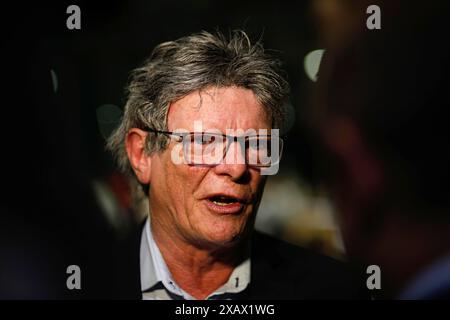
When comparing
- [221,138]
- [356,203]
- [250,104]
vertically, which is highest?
[250,104]

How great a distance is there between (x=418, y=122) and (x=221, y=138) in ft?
3.15

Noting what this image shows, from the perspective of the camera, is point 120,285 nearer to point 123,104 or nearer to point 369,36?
point 123,104

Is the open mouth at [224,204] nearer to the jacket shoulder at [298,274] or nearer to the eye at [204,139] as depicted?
the eye at [204,139]

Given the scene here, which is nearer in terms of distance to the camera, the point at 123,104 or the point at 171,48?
the point at 171,48

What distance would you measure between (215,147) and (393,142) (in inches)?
35.0

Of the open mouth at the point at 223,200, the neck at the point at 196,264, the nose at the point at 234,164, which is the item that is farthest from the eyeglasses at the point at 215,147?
the neck at the point at 196,264

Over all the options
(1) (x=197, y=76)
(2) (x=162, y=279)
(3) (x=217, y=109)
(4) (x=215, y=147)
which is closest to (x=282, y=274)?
(2) (x=162, y=279)

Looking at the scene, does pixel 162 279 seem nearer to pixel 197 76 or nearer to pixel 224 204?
pixel 224 204

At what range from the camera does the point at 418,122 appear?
2.03 meters

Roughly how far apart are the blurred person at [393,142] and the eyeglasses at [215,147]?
54cm

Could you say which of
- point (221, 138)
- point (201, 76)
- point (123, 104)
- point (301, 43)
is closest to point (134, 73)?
point (123, 104)

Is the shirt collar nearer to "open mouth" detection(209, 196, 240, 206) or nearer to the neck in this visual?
the neck
